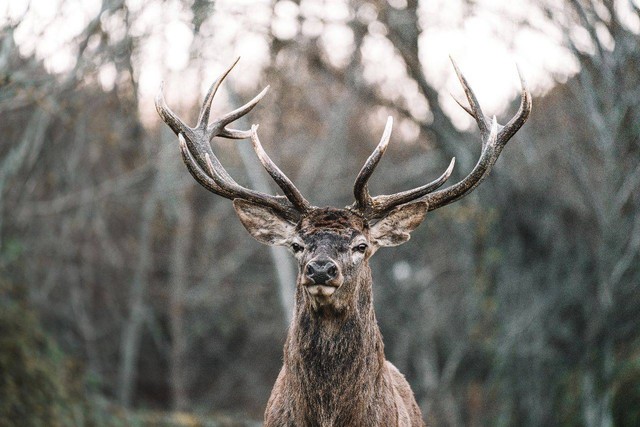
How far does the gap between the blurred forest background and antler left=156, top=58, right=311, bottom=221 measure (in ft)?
5.83

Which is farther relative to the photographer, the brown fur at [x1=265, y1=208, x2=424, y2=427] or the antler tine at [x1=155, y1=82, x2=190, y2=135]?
the antler tine at [x1=155, y1=82, x2=190, y2=135]

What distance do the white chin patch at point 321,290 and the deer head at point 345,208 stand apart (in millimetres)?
194

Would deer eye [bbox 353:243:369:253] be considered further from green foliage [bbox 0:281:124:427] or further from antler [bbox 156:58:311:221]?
green foliage [bbox 0:281:124:427]

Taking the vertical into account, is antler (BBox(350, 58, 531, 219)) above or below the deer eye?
above

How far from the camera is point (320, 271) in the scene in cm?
527

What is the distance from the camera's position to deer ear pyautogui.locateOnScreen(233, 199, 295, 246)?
6.16m

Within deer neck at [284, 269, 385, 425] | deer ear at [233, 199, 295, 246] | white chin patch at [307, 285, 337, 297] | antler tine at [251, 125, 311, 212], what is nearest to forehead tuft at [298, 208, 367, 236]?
antler tine at [251, 125, 311, 212]

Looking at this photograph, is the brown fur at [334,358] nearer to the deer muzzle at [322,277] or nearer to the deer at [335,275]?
the deer at [335,275]

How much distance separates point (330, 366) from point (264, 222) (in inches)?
44.7

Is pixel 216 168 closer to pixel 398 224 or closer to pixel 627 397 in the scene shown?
pixel 398 224

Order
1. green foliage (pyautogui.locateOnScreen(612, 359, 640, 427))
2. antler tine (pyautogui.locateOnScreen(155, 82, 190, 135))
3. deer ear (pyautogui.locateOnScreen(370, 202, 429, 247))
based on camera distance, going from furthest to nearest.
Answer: green foliage (pyautogui.locateOnScreen(612, 359, 640, 427))
antler tine (pyautogui.locateOnScreen(155, 82, 190, 135))
deer ear (pyautogui.locateOnScreen(370, 202, 429, 247))

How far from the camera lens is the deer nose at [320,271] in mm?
5273

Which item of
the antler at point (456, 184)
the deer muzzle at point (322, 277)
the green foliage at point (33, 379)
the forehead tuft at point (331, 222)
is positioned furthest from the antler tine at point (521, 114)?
the green foliage at point (33, 379)

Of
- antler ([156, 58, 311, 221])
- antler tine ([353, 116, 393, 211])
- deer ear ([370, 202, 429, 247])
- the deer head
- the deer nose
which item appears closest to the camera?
the deer nose
